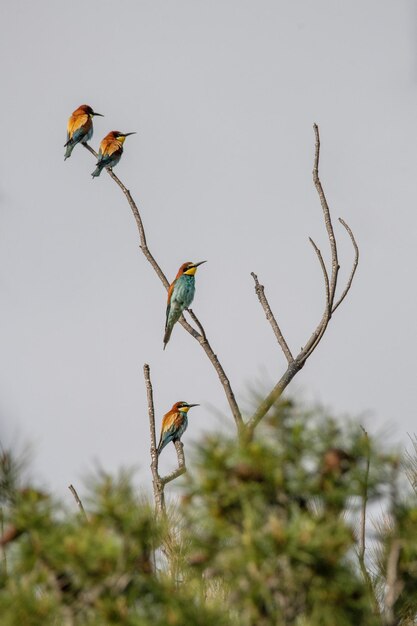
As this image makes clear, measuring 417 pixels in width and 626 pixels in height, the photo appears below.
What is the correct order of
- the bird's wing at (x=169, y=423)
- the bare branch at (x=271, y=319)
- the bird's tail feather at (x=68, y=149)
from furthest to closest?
the bird's tail feather at (x=68, y=149) < the bird's wing at (x=169, y=423) < the bare branch at (x=271, y=319)

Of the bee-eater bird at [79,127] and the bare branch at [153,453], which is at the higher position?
the bee-eater bird at [79,127]

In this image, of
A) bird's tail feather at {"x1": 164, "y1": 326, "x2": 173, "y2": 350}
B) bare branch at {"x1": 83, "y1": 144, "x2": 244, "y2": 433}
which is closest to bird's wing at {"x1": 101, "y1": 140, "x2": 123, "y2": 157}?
bird's tail feather at {"x1": 164, "y1": 326, "x2": 173, "y2": 350}

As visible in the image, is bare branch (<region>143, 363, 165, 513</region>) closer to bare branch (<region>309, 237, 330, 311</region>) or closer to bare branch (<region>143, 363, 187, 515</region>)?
bare branch (<region>143, 363, 187, 515</region>)

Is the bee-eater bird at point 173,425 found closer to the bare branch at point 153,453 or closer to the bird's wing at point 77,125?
the bird's wing at point 77,125

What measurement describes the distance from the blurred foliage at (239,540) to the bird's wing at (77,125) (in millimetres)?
7995

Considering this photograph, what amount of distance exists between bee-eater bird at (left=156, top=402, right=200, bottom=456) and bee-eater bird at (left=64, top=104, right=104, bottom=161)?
9.86 ft

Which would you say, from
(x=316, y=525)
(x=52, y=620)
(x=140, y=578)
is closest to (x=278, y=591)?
(x=316, y=525)

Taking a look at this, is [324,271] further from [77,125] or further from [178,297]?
[77,125]

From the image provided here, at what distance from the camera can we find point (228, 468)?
196 centimetres

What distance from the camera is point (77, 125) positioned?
9.81 meters

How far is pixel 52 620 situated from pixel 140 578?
20 centimetres

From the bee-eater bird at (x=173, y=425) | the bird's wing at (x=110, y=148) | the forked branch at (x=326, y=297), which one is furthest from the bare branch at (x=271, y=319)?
the bird's wing at (x=110, y=148)

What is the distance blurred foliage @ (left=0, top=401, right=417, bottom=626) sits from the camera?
185cm

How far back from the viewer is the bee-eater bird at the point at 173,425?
8008 millimetres
